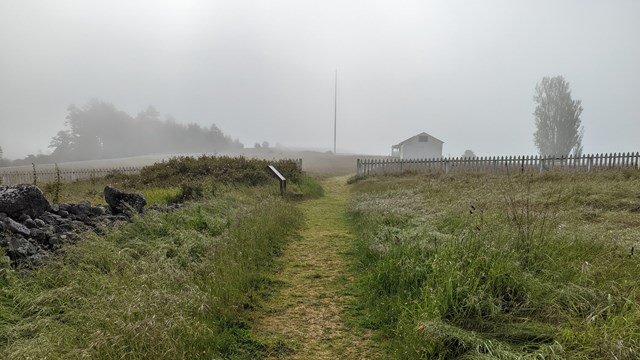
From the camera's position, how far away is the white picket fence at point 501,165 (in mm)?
16848

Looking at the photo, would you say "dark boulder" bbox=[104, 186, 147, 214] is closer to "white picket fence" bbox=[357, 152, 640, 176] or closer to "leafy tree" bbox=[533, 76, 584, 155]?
"white picket fence" bbox=[357, 152, 640, 176]

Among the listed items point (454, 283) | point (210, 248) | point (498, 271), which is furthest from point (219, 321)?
point (498, 271)

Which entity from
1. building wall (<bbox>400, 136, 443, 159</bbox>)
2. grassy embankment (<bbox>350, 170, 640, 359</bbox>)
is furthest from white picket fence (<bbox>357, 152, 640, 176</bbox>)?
building wall (<bbox>400, 136, 443, 159</bbox>)

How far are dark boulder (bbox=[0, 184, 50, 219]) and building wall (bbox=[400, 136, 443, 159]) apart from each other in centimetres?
4467

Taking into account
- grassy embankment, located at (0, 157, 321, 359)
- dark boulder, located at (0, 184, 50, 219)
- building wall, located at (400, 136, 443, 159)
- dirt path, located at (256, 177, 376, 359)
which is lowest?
dirt path, located at (256, 177, 376, 359)

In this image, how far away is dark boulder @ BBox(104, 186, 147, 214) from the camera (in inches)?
282

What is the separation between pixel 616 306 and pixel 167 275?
4.43m

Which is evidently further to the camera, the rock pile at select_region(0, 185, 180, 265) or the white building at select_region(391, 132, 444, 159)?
the white building at select_region(391, 132, 444, 159)

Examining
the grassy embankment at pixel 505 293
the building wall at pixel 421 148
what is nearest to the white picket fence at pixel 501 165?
the grassy embankment at pixel 505 293

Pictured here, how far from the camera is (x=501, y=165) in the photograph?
19.0m

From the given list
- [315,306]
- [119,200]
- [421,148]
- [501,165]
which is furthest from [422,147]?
[315,306]

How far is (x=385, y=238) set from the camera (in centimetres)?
567

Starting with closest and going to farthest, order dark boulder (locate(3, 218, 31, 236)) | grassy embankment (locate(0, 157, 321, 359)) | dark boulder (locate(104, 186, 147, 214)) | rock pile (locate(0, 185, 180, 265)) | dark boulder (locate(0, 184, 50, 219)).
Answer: grassy embankment (locate(0, 157, 321, 359)) < rock pile (locate(0, 185, 180, 265)) < dark boulder (locate(3, 218, 31, 236)) < dark boulder (locate(0, 184, 50, 219)) < dark boulder (locate(104, 186, 147, 214))

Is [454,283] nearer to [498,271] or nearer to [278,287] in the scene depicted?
[498,271]
